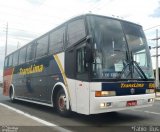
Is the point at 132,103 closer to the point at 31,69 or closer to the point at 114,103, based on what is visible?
the point at 114,103

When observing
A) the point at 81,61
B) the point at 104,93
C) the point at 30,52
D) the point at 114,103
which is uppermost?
the point at 30,52

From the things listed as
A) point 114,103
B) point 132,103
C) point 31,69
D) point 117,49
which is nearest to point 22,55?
point 31,69

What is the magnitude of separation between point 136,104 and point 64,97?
8.65ft

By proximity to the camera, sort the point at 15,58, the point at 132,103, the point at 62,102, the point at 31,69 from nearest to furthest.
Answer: the point at 132,103 → the point at 62,102 → the point at 31,69 → the point at 15,58

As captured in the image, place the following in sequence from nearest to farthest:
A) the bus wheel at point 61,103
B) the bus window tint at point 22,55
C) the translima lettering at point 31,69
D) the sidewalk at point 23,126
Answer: the sidewalk at point 23,126 < the bus wheel at point 61,103 < the translima lettering at point 31,69 < the bus window tint at point 22,55

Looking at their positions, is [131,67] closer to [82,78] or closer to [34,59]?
[82,78]

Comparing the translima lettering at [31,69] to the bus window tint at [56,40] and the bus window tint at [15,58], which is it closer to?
the bus window tint at [56,40]

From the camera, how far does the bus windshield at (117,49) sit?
9.07 metres

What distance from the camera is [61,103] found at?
36.6 ft

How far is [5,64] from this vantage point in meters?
21.8

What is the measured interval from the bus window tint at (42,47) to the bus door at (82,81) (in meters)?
3.70

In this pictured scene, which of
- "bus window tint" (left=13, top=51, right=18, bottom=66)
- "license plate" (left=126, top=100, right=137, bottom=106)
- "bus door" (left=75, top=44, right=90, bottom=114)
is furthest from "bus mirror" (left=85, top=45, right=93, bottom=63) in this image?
"bus window tint" (left=13, top=51, right=18, bottom=66)

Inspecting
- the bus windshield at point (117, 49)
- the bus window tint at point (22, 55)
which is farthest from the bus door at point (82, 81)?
→ the bus window tint at point (22, 55)

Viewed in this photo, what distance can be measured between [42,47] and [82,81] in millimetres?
4947
